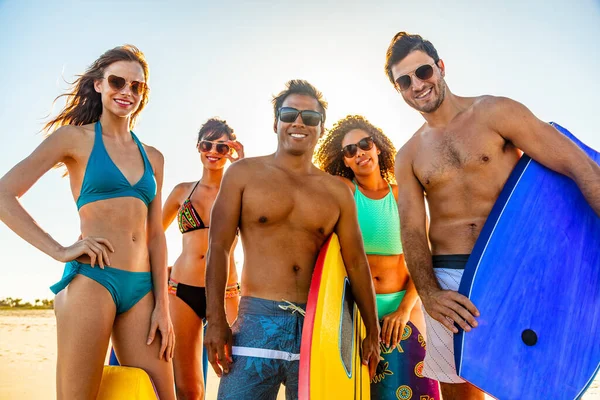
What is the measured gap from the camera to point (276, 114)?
323 centimetres

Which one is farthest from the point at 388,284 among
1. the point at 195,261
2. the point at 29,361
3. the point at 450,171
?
the point at 29,361

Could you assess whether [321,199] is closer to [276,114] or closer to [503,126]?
[276,114]

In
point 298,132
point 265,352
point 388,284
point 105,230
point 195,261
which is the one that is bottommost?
point 265,352

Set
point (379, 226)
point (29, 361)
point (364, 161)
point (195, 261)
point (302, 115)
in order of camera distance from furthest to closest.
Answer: point (29, 361) → point (195, 261) → point (364, 161) → point (379, 226) → point (302, 115)

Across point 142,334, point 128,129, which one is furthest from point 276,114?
point 142,334

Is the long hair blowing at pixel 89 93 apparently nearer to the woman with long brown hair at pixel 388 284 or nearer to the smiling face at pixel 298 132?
the smiling face at pixel 298 132

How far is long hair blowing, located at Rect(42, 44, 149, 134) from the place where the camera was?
2.97 metres

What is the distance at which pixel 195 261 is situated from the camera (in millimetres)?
4559

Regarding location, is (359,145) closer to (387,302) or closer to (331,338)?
(387,302)

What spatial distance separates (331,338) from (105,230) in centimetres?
133

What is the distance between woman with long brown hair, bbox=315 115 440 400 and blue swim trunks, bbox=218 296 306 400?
101 centimetres

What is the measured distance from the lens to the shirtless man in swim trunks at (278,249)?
103 inches

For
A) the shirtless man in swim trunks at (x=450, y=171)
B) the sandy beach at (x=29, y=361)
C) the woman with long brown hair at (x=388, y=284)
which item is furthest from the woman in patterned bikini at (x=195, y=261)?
the sandy beach at (x=29, y=361)

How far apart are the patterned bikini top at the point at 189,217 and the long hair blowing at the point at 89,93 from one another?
1.66 metres
